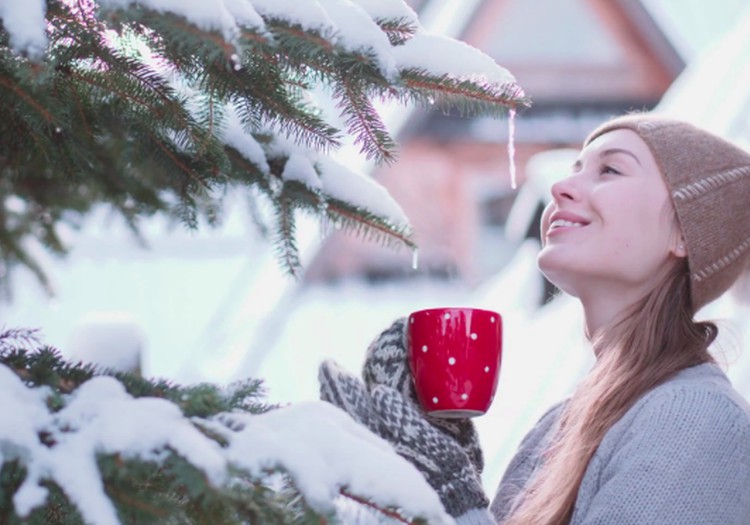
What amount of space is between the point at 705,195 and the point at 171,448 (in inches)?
32.6

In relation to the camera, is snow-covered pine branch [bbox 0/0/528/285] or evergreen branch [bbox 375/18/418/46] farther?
evergreen branch [bbox 375/18/418/46]

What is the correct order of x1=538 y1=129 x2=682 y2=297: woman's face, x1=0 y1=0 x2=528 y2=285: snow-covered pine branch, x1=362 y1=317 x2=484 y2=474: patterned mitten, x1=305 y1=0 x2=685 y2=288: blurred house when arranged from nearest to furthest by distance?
x1=0 y1=0 x2=528 y2=285: snow-covered pine branch → x1=362 y1=317 x2=484 y2=474: patterned mitten → x1=538 y1=129 x2=682 y2=297: woman's face → x1=305 y1=0 x2=685 y2=288: blurred house

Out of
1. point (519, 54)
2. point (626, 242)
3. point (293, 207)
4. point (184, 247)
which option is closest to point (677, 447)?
point (626, 242)

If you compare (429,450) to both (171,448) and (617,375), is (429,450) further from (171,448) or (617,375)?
(171,448)

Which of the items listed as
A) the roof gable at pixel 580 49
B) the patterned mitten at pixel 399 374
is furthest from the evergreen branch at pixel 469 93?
the roof gable at pixel 580 49

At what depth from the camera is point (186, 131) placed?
86 cm

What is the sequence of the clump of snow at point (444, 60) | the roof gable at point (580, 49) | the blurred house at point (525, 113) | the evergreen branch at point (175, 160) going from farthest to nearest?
1. the roof gable at point (580, 49)
2. the blurred house at point (525, 113)
3. the evergreen branch at point (175, 160)
4. the clump of snow at point (444, 60)

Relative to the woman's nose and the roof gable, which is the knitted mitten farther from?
the roof gable

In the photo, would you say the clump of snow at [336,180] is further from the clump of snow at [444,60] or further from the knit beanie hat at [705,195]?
the knit beanie hat at [705,195]

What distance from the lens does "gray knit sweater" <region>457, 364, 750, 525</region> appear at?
0.94 metres

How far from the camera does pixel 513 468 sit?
4.13 feet

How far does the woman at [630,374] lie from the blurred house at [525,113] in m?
5.83

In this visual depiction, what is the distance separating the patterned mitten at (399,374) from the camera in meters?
1.06

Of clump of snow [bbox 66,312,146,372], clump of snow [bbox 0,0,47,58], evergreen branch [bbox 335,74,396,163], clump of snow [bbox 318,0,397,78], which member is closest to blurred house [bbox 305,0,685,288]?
clump of snow [bbox 66,312,146,372]
